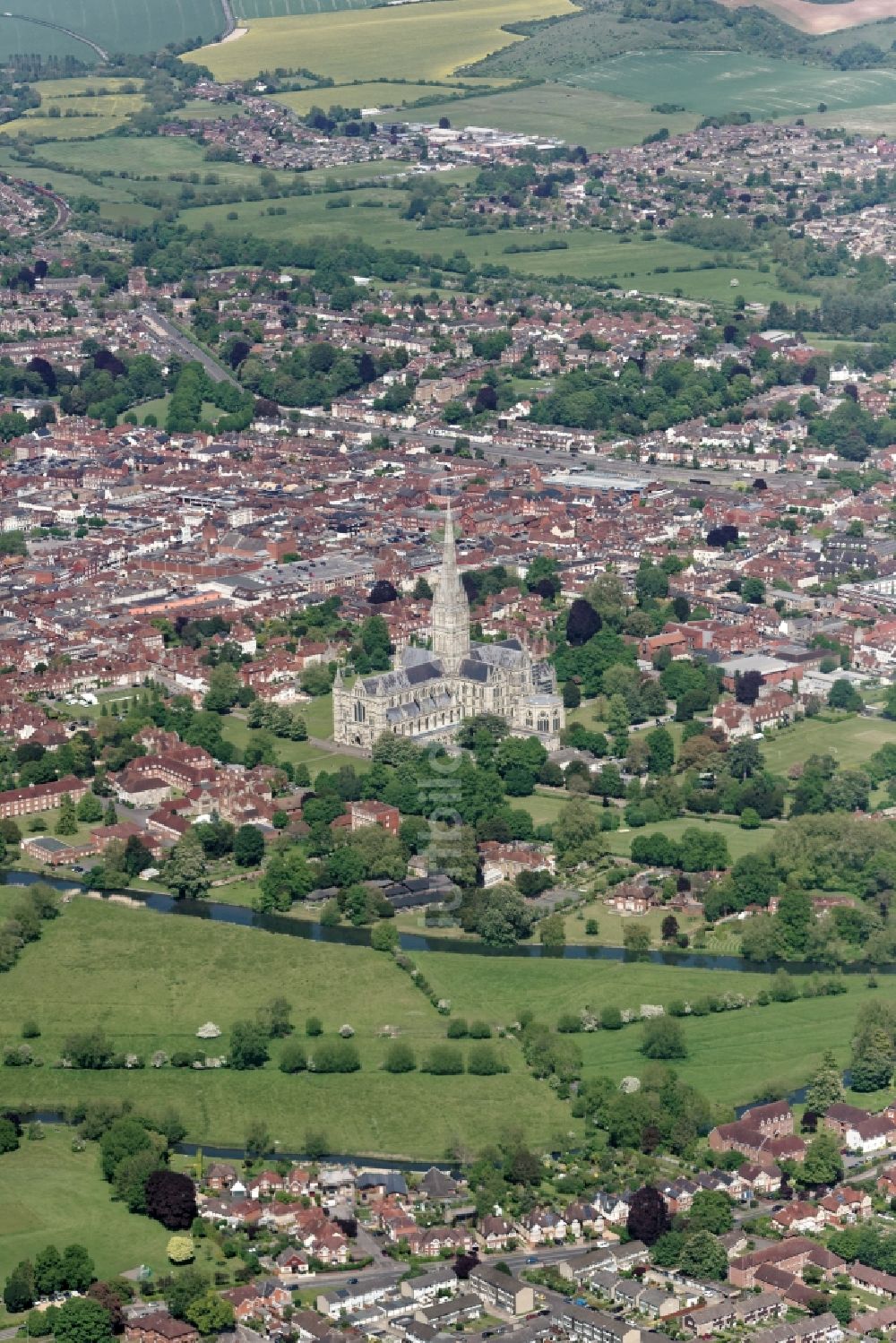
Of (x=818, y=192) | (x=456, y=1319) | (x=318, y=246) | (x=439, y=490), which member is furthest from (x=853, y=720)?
(x=818, y=192)

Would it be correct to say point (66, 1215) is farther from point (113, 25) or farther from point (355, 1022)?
point (113, 25)

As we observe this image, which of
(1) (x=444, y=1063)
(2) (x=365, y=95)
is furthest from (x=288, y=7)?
(1) (x=444, y=1063)

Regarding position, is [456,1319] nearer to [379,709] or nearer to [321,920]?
[321,920]

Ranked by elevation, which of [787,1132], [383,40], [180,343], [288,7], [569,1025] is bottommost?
[383,40]

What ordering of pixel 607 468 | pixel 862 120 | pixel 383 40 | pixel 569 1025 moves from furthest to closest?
pixel 383 40, pixel 862 120, pixel 607 468, pixel 569 1025

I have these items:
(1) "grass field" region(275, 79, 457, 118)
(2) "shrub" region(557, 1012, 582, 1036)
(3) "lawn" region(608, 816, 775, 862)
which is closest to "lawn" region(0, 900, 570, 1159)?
(2) "shrub" region(557, 1012, 582, 1036)

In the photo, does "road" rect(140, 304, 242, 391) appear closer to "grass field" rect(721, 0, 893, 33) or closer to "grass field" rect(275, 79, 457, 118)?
"grass field" rect(275, 79, 457, 118)

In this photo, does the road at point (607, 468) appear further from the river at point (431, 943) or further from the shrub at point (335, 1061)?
the shrub at point (335, 1061)
